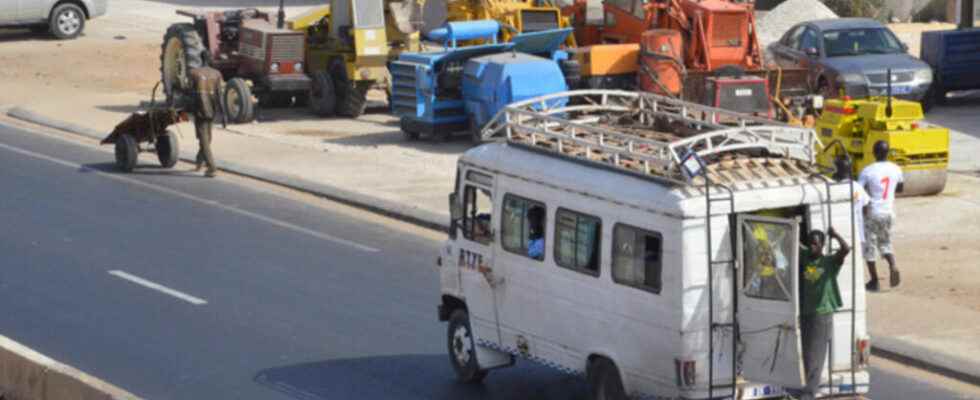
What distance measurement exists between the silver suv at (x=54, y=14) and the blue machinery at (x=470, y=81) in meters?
16.0

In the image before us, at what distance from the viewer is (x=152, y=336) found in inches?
640

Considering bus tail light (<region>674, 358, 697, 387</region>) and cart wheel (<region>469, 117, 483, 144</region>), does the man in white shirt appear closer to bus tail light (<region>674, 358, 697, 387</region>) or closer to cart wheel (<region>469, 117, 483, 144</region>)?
bus tail light (<region>674, 358, 697, 387</region>)

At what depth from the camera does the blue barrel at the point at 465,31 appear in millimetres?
30328

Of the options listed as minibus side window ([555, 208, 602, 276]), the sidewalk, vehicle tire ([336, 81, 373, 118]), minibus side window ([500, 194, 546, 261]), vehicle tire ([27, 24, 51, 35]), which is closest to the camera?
minibus side window ([555, 208, 602, 276])

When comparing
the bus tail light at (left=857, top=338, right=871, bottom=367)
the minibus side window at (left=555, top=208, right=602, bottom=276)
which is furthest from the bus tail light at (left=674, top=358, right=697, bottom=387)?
the bus tail light at (left=857, top=338, right=871, bottom=367)

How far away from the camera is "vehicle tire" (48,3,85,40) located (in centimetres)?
4356

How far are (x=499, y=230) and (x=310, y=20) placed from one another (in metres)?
20.2

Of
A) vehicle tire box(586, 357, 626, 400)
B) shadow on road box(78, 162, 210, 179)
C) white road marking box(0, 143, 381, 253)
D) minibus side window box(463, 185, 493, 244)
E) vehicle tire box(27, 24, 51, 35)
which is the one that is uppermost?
minibus side window box(463, 185, 493, 244)

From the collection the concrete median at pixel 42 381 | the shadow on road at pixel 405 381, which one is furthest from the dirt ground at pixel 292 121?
the concrete median at pixel 42 381

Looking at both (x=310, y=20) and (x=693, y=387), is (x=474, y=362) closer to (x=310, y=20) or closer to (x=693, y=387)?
(x=693, y=387)

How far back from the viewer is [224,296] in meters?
17.9

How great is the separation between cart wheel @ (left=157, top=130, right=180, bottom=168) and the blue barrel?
5.95m

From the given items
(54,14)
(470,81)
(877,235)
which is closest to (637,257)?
(877,235)

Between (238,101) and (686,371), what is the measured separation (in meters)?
20.3
